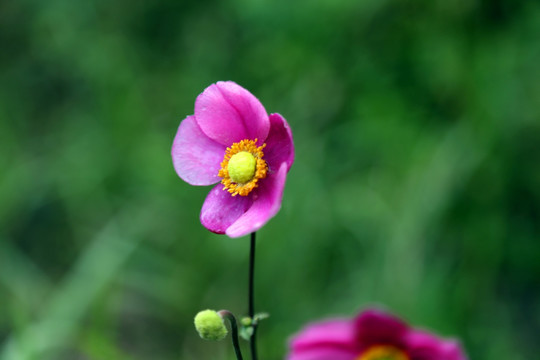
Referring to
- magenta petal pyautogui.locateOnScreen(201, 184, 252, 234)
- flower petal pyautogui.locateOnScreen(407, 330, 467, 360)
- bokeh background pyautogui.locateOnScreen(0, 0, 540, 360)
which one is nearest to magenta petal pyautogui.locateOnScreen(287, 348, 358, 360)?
flower petal pyautogui.locateOnScreen(407, 330, 467, 360)

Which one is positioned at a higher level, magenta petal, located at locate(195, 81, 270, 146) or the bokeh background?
the bokeh background

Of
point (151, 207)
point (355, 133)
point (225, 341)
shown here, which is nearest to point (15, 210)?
point (151, 207)

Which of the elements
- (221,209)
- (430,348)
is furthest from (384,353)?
(221,209)

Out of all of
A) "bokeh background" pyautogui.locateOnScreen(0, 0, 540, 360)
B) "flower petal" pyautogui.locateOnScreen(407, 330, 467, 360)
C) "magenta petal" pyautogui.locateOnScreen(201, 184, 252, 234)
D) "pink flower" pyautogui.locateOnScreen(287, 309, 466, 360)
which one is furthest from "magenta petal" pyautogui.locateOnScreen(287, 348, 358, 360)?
"bokeh background" pyautogui.locateOnScreen(0, 0, 540, 360)

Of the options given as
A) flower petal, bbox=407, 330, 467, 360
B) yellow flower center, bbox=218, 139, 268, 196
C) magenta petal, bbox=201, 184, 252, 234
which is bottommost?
flower petal, bbox=407, 330, 467, 360

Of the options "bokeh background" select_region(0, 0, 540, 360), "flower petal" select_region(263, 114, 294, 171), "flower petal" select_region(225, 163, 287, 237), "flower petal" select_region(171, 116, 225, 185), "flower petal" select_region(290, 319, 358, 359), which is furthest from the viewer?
"bokeh background" select_region(0, 0, 540, 360)

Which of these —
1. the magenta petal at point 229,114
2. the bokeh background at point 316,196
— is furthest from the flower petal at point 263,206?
the bokeh background at point 316,196

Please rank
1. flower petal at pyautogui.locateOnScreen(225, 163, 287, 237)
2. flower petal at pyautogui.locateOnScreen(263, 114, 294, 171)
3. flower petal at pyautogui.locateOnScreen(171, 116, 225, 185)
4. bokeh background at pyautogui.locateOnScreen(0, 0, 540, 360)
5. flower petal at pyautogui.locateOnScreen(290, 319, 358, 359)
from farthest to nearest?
bokeh background at pyautogui.locateOnScreen(0, 0, 540, 360) < flower petal at pyautogui.locateOnScreen(290, 319, 358, 359) < flower petal at pyautogui.locateOnScreen(171, 116, 225, 185) < flower petal at pyautogui.locateOnScreen(263, 114, 294, 171) < flower petal at pyautogui.locateOnScreen(225, 163, 287, 237)

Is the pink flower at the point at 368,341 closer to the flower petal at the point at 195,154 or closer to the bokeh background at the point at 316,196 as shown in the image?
the flower petal at the point at 195,154

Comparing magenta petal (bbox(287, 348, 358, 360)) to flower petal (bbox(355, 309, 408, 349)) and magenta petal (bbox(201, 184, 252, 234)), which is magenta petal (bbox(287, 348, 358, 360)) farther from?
magenta petal (bbox(201, 184, 252, 234))

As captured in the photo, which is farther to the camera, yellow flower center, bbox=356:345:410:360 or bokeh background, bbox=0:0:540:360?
bokeh background, bbox=0:0:540:360
